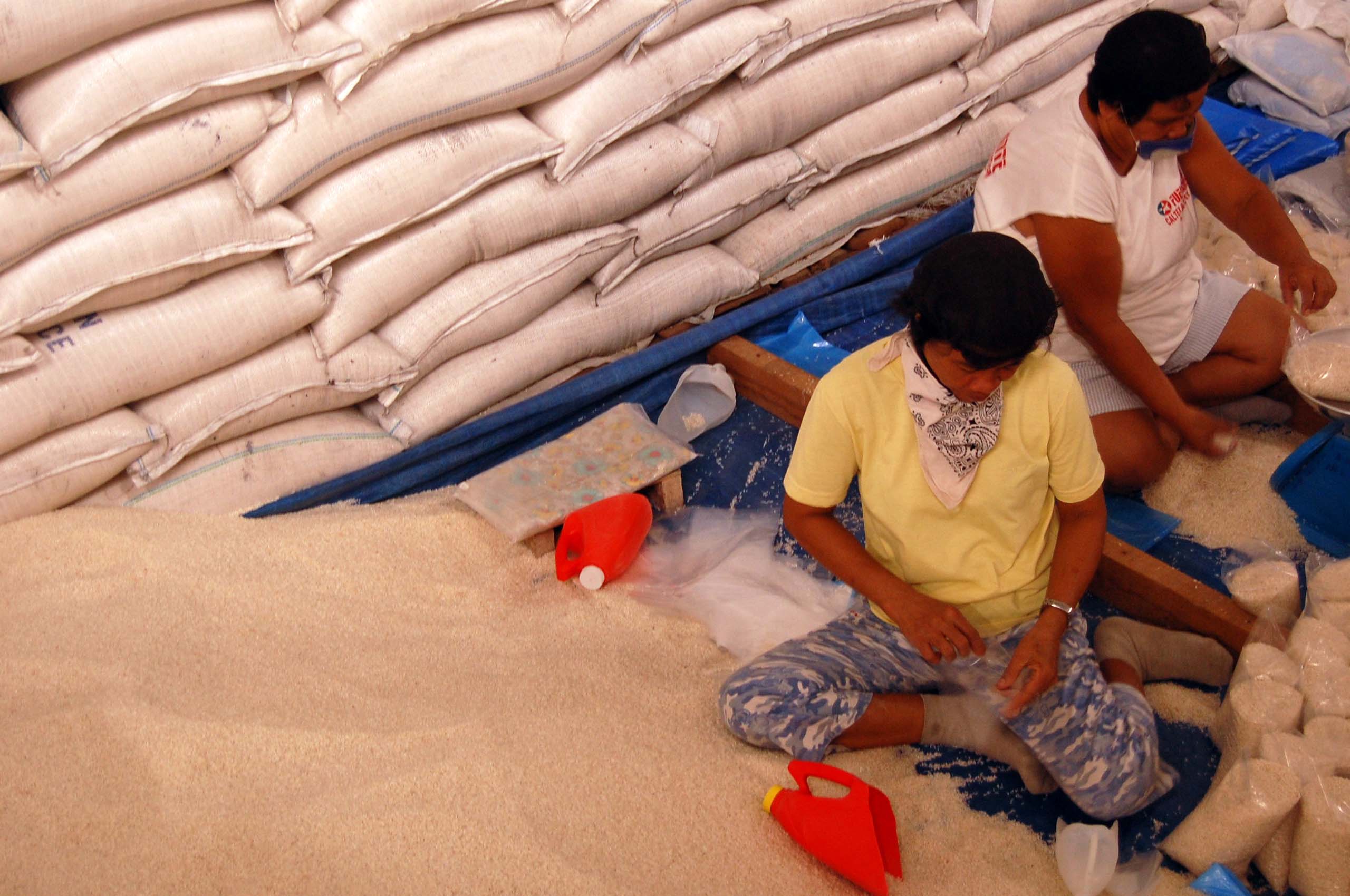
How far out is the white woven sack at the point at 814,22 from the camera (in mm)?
2707

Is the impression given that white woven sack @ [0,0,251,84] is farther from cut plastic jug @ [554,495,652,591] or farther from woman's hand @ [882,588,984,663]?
woman's hand @ [882,588,984,663]

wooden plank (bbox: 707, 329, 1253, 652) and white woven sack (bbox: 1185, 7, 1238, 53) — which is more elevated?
white woven sack (bbox: 1185, 7, 1238, 53)

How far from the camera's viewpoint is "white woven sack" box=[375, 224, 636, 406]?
2.46 metres

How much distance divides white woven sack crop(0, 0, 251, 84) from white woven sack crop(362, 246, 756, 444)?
34.9 inches

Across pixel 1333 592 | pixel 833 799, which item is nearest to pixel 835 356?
pixel 1333 592

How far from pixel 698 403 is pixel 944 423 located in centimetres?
114

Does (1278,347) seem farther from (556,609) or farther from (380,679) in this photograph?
(380,679)

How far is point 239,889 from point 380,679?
47 centimetres

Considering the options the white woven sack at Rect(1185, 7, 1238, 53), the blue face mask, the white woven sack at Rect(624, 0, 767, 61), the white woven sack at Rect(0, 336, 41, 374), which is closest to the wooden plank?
the blue face mask

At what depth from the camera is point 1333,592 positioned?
1873 mm

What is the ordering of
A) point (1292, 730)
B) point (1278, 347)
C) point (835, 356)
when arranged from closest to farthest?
point (1292, 730)
point (1278, 347)
point (835, 356)

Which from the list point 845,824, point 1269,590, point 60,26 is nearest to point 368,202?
point 60,26

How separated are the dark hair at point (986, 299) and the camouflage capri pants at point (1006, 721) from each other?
0.53m

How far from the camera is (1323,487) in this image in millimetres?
2215
